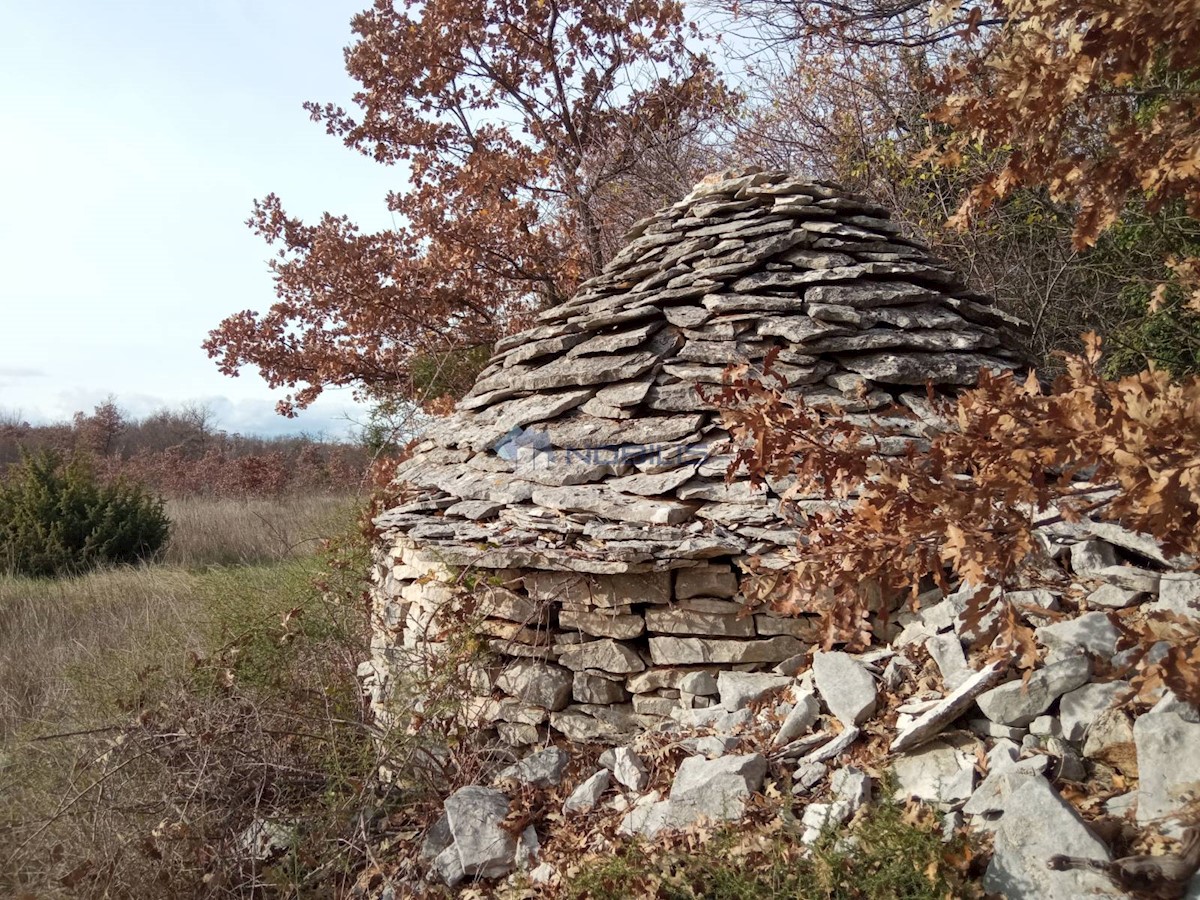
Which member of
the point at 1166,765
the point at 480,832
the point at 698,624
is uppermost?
the point at 698,624

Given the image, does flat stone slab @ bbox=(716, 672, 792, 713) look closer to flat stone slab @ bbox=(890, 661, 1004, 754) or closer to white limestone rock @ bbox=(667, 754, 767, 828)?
white limestone rock @ bbox=(667, 754, 767, 828)

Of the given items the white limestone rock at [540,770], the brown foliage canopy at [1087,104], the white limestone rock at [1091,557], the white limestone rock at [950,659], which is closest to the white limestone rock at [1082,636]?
the white limestone rock at [950,659]

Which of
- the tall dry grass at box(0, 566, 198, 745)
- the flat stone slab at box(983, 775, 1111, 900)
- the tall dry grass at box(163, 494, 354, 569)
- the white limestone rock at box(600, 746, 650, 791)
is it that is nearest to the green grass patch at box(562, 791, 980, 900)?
the flat stone slab at box(983, 775, 1111, 900)

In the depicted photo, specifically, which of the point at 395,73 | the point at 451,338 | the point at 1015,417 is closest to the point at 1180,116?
the point at 1015,417

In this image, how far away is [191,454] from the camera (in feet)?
75.3

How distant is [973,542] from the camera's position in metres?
2.16

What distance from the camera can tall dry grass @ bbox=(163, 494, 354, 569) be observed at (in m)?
8.73

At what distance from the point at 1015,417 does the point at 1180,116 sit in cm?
130

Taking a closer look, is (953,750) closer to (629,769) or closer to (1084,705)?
(1084,705)

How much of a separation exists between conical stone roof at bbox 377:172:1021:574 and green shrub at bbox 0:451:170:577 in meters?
6.87

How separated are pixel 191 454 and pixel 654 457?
22.4 m

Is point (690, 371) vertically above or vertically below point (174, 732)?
above

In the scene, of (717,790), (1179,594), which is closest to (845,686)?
(717,790)

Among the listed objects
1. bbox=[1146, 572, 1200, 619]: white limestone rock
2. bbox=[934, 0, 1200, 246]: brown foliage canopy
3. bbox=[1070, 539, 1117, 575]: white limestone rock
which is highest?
bbox=[934, 0, 1200, 246]: brown foliage canopy
